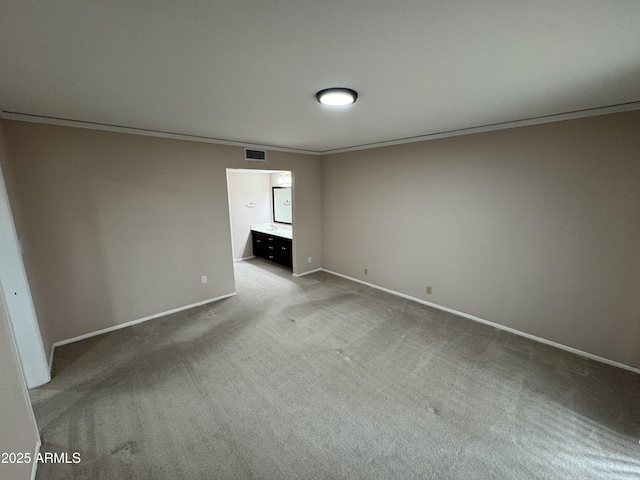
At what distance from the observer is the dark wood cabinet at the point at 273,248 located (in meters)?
5.43

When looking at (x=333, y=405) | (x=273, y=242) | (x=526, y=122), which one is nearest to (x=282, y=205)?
(x=273, y=242)

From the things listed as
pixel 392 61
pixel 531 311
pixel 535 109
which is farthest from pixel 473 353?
pixel 392 61

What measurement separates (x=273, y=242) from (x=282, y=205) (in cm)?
117

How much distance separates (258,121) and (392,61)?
1.66 metres

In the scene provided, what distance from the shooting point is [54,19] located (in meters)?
1.05

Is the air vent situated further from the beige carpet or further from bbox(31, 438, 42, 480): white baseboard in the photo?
bbox(31, 438, 42, 480): white baseboard

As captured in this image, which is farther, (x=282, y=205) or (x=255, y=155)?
(x=282, y=205)

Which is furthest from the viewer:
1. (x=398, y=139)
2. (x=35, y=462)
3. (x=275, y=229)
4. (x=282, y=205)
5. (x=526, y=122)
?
(x=282, y=205)

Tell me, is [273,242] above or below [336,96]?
below

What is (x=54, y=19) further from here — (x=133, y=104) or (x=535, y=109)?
(x=535, y=109)

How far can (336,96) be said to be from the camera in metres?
1.86

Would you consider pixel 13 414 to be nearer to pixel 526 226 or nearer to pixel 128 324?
pixel 128 324

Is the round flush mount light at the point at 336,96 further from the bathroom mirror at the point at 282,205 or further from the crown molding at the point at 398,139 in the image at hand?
the bathroom mirror at the point at 282,205

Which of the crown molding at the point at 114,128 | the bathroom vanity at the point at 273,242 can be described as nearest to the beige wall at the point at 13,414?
the crown molding at the point at 114,128
